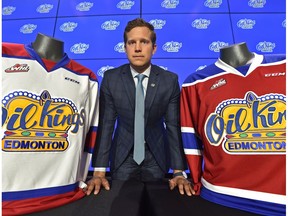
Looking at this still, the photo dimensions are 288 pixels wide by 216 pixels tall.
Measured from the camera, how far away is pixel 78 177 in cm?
104

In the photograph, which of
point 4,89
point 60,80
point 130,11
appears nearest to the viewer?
point 4,89

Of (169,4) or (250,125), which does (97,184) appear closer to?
(250,125)

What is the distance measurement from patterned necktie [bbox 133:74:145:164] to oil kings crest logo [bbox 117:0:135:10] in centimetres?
299

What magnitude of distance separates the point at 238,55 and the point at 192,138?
1.43ft

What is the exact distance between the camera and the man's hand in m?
1.03

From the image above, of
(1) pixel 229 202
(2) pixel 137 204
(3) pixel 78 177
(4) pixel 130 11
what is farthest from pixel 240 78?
(4) pixel 130 11

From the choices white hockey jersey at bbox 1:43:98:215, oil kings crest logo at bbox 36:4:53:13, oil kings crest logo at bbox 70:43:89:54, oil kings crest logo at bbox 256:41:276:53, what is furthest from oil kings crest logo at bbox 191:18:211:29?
white hockey jersey at bbox 1:43:98:215

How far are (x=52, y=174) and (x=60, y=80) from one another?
38 cm

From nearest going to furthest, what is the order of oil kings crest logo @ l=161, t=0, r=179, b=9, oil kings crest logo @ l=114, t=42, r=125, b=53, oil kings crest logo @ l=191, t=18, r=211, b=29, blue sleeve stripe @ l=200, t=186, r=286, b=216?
blue sleeve stripe @ l=200, t=186, r=286, b=216 < oil kings crest logo @ l=114, t=42, r=125, b=53 < oil kings crest logo @ l=191, t=18, r=211, b=29 < oil kings crest logo @ l=161, t=0, r=179, b=9

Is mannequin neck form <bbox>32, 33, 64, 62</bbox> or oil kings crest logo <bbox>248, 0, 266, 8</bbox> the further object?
Result: oil kings crest logo <bbox>248, 0, 266, 8</bbox>

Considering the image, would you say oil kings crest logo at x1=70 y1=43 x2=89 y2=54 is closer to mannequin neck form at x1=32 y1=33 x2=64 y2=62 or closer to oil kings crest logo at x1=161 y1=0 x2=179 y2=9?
oil kings crest logo at x1=161 y1=0 x2=179 y2=9

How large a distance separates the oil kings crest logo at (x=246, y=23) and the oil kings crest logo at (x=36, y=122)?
134 inches

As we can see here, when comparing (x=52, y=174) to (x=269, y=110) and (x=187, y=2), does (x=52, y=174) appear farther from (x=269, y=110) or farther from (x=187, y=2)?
(x=187, y=2)

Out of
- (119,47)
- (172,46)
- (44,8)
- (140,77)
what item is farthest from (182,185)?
(44,8)
